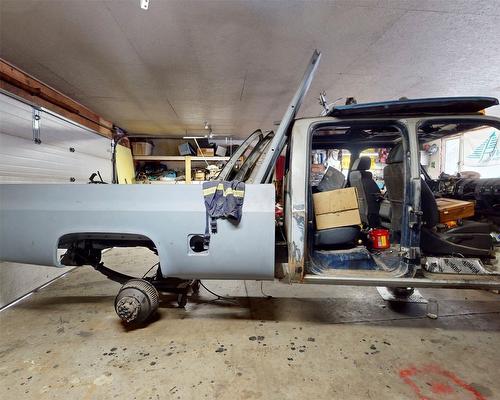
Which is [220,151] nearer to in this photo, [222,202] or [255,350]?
[222,202]

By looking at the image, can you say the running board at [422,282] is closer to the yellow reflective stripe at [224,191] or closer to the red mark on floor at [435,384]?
the red mark on floor at [435,384]

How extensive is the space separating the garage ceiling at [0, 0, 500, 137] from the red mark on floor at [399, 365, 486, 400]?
8.89ft

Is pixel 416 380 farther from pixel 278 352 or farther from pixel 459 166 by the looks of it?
pixel 459 166

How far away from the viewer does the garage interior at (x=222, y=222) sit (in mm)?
1617

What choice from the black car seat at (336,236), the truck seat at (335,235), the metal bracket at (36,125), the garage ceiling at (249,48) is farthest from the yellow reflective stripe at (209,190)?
the metal bracket at (36,125)

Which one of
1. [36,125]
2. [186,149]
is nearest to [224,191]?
[36,125]

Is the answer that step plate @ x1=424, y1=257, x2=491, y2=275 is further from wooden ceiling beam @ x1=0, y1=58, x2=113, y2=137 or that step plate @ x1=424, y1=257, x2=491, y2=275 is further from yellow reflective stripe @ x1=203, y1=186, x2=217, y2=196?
wooden ceiling beam @ x1=0, y1=58, x2=113, y2=137

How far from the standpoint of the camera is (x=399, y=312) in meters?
2.45

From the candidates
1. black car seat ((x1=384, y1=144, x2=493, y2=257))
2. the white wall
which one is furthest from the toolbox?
the white wall

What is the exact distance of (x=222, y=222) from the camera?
1846 millimetres

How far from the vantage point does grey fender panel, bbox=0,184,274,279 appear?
72.9 inches

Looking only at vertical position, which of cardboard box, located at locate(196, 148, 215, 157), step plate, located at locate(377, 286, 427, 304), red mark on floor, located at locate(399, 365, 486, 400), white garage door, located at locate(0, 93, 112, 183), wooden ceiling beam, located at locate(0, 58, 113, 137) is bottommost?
red mark on floor, located at locate(399, 365, 486, 400)

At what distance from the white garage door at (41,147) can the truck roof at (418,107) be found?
10.7 ft

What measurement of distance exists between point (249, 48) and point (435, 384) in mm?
3119
